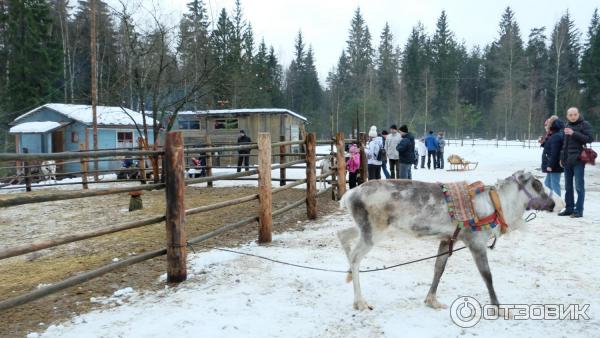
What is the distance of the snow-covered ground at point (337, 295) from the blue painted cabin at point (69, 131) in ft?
60.5

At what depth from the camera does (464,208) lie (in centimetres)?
376

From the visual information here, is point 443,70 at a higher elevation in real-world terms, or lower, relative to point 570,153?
higher

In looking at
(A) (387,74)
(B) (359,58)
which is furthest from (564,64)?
(B) (359,58)

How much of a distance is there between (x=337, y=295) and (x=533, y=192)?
1949 millimetres

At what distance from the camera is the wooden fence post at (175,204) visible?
443cm

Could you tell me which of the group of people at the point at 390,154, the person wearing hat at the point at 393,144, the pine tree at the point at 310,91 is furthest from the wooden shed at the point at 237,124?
the pine tree at the point at 310,91

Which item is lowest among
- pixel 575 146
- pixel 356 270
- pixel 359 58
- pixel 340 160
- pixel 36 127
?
pixel 356 270

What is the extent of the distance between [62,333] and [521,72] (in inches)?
2094

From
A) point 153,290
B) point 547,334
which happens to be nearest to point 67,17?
point 153,290

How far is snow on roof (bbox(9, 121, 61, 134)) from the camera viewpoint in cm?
2125

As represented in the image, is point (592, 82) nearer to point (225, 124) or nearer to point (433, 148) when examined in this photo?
point (433, 148)

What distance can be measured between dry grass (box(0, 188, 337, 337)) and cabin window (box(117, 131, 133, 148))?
485 inches

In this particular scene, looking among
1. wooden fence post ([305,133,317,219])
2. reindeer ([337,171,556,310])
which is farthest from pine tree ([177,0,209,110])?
reindeer ([337,171,556,310])

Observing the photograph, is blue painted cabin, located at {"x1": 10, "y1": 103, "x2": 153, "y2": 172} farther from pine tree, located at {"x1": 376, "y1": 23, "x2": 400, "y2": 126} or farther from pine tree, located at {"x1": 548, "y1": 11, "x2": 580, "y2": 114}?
pine tree, located at {"x1": 548, "y1": 11, "x2": 580, "y2": 114}
